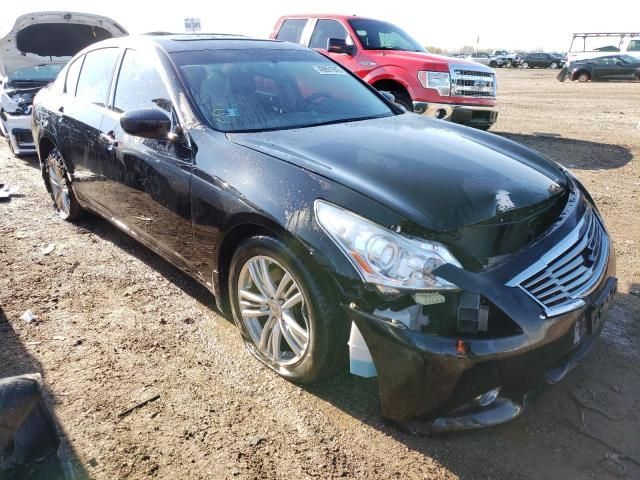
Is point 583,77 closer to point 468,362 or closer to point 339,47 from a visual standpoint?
point 339,47

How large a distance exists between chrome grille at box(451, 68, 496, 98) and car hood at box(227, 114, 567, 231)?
189 inches

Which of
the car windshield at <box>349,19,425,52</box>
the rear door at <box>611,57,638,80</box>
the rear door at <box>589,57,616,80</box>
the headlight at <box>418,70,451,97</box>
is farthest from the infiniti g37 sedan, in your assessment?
the rear door at <box>611,57,638,80</box>

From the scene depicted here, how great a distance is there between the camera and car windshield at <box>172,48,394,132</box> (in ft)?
10.3

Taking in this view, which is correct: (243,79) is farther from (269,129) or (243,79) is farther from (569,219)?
(569,219)

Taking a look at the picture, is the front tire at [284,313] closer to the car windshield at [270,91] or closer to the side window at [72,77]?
the car windshield at [270,91]

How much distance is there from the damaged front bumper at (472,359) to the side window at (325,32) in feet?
24.0

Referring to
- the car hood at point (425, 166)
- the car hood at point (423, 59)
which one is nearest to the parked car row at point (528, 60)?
the car hood at point (423, 59)

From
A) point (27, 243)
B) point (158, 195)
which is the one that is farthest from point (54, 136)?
point (158, 195)

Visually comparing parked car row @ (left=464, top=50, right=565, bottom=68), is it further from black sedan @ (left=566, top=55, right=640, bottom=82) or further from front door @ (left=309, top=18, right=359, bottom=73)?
front door @ (left=309, top=18, right=359, bottom=73)

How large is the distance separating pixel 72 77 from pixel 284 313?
11.6 ft

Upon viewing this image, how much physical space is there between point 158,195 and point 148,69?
93 centimetres

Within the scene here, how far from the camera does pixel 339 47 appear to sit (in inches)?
327

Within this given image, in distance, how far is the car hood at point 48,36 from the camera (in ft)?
24.8

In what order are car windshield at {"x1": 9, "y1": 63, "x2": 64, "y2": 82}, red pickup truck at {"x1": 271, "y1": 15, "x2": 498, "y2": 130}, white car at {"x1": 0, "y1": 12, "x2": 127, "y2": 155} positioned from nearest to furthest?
white car at {"x1": 0, "y1": 12, "x2": 127, "y2": 155} → red pickup truck at {"x1": 271, "y1": 15, "x2": 498, "y2": 130} → car windshield at {"x1": 9, "y1": 63, "x2": 64, "y2": 82}
